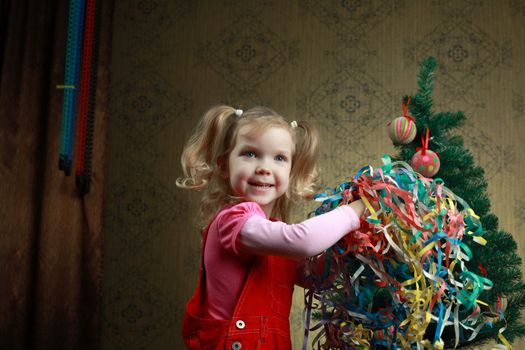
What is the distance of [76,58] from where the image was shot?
179 cm

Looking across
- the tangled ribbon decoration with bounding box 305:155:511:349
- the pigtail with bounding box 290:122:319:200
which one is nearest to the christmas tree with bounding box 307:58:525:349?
the tangled ribbon decoration with bounding box 305:155:511:349

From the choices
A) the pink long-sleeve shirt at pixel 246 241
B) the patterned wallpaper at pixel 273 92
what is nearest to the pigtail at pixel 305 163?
the pink long-sleeve shirt at pixel 246 241

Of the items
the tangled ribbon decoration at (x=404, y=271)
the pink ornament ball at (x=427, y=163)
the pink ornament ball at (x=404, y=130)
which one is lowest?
the tangled ribbon decoration at (x=404, y=271)

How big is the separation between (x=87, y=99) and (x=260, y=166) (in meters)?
0.80

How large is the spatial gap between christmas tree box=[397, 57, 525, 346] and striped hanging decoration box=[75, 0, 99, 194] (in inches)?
41.4

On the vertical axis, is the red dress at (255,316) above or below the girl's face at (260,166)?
below

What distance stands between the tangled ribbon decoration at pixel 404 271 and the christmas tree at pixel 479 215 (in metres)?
0.03

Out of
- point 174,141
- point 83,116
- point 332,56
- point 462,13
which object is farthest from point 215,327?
point 462,13

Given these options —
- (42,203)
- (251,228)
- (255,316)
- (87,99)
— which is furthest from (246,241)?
(42,203)

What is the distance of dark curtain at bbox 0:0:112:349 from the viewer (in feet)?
6.17

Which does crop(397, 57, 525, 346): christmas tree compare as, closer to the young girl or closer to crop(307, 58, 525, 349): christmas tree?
crop(307, 58, 525, 349): christmas tree

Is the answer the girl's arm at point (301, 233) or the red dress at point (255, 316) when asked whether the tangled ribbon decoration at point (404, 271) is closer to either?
the girl's arm at point (301, 233)

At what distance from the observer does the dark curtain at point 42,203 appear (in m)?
1.88

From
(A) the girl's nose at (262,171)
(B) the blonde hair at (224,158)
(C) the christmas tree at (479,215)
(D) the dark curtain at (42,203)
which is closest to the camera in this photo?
(C) the christmas tree at (479,215)
